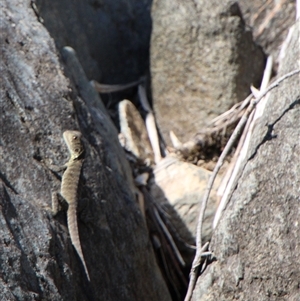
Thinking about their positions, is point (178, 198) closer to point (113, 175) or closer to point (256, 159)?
point (113, 175)

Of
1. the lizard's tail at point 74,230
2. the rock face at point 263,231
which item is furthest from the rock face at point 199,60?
the lizard's tail at point 74,230

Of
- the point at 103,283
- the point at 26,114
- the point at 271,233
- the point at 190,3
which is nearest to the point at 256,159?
the point at 271,233

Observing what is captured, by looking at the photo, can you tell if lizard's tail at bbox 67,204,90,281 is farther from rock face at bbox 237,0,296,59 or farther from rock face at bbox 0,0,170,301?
rock face at bbox 237,0,296,59

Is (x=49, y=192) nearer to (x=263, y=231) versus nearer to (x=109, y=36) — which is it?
(x=263, y=231)

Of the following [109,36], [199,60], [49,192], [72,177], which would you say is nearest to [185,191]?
[199,60]

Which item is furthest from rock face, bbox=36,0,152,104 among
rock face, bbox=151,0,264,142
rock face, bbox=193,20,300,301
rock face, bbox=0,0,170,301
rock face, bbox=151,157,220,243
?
rock face, bbox=193,20,300,301

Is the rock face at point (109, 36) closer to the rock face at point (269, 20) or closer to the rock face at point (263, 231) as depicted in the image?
the rock face at point (269, 20)

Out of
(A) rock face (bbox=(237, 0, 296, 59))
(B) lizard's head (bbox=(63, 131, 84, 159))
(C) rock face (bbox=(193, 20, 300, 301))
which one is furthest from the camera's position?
(A) rock face (bbox=(237, 0, 296, 59))
